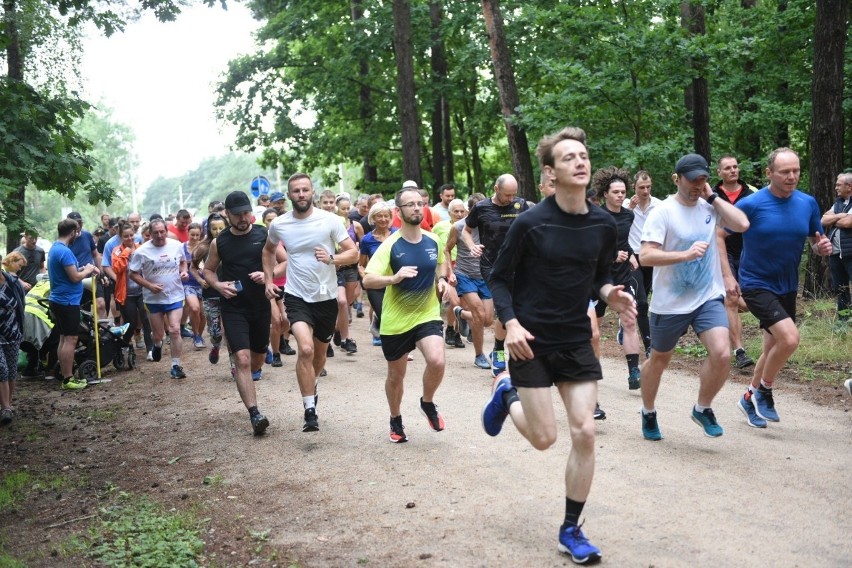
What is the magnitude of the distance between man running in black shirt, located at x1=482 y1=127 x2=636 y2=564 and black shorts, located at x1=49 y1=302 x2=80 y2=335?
9.16 m

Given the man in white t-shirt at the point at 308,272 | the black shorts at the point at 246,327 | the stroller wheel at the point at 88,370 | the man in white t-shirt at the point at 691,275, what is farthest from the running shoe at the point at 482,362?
the stroller wheel at the point at 88,370

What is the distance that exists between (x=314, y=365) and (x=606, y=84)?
10068mm

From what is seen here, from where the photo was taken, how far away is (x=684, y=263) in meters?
7.58

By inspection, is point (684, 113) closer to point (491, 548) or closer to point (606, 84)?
point (606, 84)

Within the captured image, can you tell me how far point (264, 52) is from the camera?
3148 cm

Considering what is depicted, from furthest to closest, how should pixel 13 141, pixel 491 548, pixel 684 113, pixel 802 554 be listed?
pixel 684 113 < pixel 13 141 < pixel 491 548 < pixel 802 554

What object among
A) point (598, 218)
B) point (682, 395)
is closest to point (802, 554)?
point (598, 218)

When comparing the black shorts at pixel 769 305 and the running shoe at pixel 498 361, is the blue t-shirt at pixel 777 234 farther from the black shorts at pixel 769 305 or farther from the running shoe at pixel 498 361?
the running shoe at pixel 498 361

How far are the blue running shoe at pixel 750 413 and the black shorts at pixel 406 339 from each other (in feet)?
8.99

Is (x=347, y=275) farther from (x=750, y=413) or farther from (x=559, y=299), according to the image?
(x=559, y=299)

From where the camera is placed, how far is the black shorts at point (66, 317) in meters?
13.2

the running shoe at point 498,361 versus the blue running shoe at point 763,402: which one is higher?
the running shoe at point 498,361

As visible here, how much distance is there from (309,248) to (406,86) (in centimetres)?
1493

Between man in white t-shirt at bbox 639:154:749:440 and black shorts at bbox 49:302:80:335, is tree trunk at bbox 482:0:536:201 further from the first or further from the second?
man in white t-shirt at bbox 639:154:749:440
